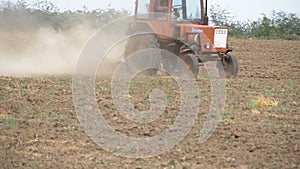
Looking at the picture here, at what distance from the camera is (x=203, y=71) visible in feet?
49.7

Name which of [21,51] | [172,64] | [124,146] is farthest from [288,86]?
[21,51]

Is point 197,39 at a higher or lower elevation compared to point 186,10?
lower

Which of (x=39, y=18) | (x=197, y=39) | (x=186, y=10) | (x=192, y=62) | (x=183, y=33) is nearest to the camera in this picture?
(x=192, y=62)

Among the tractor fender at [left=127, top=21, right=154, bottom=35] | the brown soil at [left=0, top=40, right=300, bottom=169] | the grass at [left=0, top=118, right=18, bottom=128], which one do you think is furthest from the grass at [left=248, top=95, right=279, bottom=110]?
the grass at [left=0, top=118, right=18, bottom=128]

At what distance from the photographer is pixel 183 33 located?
1220 centimetres

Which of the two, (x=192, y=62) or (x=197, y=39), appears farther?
(x=197, y=39)

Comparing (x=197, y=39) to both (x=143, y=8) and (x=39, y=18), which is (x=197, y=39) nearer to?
(x=143, y=8)

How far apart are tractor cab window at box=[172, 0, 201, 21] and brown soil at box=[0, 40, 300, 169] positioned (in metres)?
1.50

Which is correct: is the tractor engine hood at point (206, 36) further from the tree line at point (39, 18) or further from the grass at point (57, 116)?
the tree line at point (39, 18)

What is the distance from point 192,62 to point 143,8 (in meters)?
1.92

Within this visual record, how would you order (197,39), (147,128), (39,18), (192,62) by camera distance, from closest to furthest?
1. (147,128)
2. (192,62)
3. (197,39)
4. (39,18)

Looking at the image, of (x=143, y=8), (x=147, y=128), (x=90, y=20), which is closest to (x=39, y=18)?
(x=90, y=20)

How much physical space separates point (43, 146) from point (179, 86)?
4589mm

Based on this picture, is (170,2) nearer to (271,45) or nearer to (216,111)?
(216,111)
